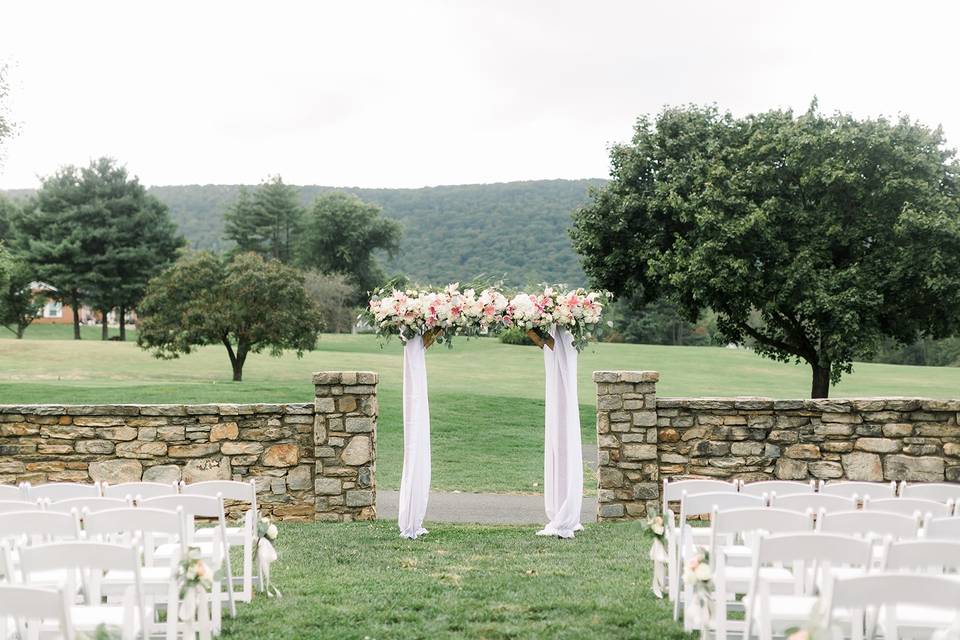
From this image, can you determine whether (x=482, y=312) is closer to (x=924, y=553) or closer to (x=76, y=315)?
(x=924, y=553)

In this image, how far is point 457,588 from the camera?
276 inches

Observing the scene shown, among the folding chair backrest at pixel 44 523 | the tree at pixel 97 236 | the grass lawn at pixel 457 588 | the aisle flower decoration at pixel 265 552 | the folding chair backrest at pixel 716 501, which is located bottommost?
the grass lawn at pixel 457 588

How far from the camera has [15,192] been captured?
11288 cm

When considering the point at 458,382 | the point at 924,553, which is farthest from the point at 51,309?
the point at 924,553

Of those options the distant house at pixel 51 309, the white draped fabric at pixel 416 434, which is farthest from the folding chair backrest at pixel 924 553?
the distant house at pixel 51 309

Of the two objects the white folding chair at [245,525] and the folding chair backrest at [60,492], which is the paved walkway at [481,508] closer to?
the white folding chair at [245,525]

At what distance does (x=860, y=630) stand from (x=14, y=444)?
9.70 metres

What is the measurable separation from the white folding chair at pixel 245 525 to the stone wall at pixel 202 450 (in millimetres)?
3337

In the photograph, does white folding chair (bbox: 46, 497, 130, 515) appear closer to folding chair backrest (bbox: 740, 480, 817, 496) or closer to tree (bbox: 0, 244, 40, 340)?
folding chair backrest (bbox: 740, 480, 817, 496)

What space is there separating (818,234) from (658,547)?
16.5 metres

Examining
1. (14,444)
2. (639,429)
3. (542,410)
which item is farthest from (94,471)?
(542,410)

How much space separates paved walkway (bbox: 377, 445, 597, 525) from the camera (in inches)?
455

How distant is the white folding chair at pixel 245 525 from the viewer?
6.87m

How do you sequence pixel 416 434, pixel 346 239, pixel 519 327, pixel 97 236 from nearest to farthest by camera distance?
pixel 416 434
pixel 519 327
pixel 97 236
pixel 346 239
